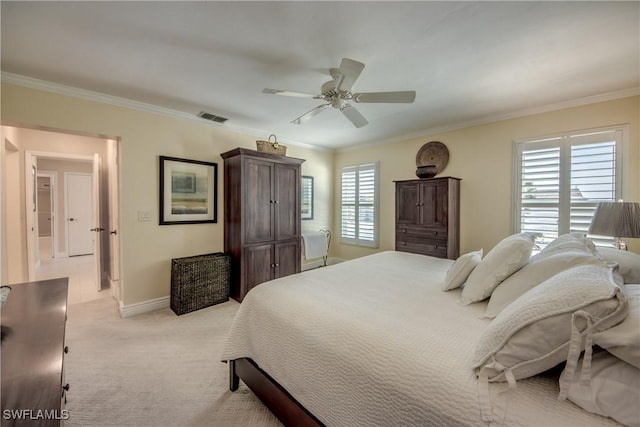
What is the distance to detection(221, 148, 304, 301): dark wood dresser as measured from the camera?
134 inches

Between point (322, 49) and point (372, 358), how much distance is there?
2.07 meters

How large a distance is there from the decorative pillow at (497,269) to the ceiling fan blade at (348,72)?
59.2 inches

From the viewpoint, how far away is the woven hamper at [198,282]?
302cm

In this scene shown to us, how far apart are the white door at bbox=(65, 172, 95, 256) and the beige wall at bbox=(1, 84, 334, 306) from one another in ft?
14.4

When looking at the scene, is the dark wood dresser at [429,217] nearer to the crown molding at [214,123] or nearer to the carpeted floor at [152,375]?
the crown molding at [214,123]

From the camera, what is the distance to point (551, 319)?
32.8 inches

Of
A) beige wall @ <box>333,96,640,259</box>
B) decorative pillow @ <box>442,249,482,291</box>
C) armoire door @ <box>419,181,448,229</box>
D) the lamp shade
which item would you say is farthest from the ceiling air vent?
the lamp shade

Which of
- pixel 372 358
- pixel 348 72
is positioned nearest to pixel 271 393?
pixel 372 358

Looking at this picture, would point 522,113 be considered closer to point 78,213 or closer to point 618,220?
point 618,220

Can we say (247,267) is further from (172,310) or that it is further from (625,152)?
(625,152)

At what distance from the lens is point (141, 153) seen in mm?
3049

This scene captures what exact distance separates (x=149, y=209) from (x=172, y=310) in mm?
1270

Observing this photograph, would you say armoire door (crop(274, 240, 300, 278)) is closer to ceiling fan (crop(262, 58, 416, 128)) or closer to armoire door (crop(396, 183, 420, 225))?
armoire door (crop(396, 183, 420, 225))

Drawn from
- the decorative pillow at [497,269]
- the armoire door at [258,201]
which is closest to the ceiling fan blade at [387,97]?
the decorative pillow at [497,269]
